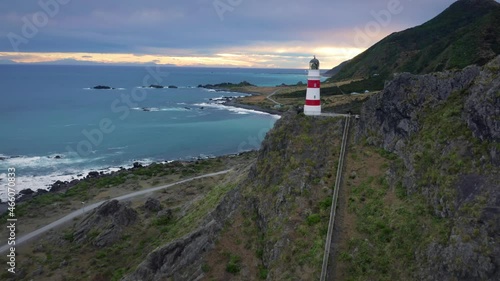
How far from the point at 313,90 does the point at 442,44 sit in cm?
9052

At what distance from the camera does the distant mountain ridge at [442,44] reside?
264ft

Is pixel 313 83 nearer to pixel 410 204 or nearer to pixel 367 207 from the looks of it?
pixel 367 207

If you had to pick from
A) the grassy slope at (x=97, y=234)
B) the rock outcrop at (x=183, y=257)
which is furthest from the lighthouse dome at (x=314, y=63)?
the grassy slope at (x=97, y=234)

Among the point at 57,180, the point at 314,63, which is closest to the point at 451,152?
the point at 314,63

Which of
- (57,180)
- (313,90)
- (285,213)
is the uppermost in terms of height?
(313,90)

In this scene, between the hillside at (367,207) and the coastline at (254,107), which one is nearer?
the hillside at (367,207)

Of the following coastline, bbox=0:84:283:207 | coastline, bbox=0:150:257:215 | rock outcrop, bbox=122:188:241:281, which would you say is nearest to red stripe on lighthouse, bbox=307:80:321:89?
rock outcrop, bbox=122:188:241:281

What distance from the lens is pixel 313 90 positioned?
99.1ft

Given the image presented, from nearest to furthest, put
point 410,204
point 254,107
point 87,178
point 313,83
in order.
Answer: point 410,204
point 313,83
point 87,178
point 254,107

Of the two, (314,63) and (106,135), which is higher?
(314,63)

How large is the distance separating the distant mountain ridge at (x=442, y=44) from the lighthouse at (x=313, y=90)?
5613 cm

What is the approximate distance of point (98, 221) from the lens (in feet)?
130

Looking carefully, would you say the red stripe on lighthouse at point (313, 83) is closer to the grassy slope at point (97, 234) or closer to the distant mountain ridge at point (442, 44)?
the grassy slope at point (97, 234)

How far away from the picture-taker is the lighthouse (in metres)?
30.0
